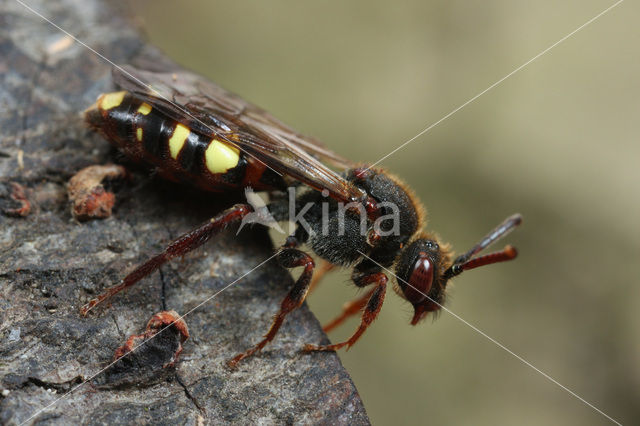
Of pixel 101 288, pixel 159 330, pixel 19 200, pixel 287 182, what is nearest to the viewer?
pixel 159 330

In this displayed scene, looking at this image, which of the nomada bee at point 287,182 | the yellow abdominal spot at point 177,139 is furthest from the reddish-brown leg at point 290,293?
the yellow abdominal spot at point 177,139

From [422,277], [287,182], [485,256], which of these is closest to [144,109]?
[287,182]

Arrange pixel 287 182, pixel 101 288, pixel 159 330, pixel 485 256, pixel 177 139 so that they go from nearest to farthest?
pixel 159 330 → pixel 101 288 → pixel 485 256 → pixel 177 139 → pixel 287 182

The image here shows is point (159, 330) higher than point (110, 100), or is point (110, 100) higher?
point (110, 100)

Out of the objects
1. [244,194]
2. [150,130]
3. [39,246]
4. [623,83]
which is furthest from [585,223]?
[39,246]

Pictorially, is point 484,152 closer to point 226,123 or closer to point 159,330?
point 226,123

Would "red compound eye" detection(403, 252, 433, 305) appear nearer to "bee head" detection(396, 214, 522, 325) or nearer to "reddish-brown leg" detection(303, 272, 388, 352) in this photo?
"bee head" detection(396, 214, 522, 325)

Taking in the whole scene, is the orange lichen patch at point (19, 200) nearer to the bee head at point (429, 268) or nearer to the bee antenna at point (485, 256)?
the bee head at point (429, 268)
